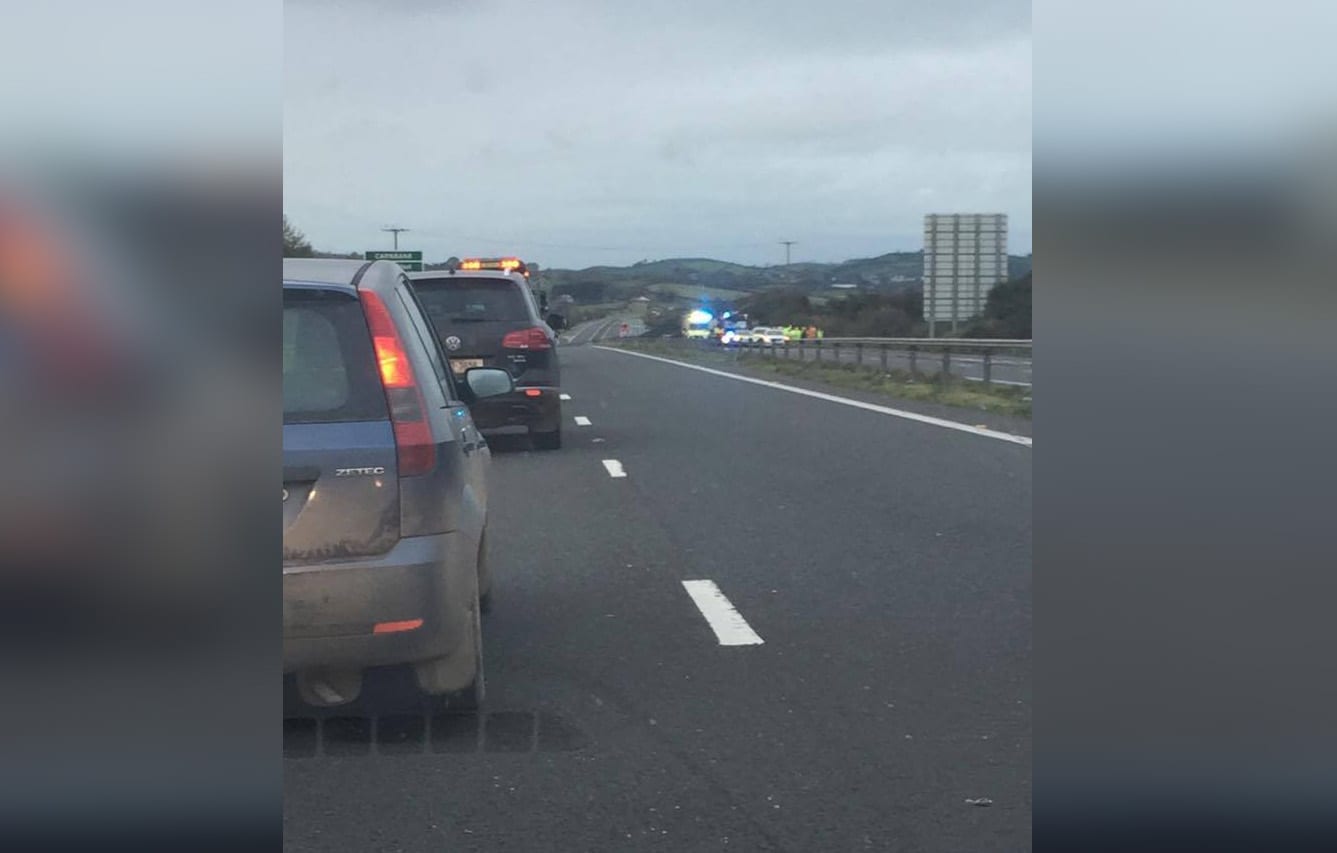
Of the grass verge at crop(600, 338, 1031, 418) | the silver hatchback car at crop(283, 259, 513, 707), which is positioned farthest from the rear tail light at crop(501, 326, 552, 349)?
the silver hatchback car at crop(283, 259, 513, 707)

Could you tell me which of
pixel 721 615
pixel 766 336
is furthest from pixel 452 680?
pixel 766 336

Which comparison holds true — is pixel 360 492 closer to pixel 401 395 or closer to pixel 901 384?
pixel 401 395

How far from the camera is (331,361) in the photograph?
6.11 metres

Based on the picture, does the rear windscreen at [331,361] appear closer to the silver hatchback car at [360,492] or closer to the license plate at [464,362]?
the silver hatchback car at [360,492]

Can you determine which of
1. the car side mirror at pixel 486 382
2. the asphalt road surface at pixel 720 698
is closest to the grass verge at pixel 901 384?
the asphalt road surface at pixel 720 698

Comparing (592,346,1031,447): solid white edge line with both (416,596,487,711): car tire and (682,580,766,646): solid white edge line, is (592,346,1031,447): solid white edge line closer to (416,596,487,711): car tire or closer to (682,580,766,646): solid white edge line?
(682,580,766,646): solid white edge line

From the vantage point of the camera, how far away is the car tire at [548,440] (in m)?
20.6

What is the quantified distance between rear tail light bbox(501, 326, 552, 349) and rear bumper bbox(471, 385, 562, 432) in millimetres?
459
